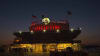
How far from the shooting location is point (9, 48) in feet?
88.3

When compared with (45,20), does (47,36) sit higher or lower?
lower

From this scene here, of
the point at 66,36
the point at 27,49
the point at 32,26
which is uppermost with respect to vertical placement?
the point at 32,26

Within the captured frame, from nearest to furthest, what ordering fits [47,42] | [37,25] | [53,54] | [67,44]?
[53,54] → [47,42] → [67,44] → [37,25]

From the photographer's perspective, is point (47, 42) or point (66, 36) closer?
point (47, 42)

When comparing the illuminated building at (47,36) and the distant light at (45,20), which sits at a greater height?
the distant light at (45,20)

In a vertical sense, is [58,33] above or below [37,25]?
below

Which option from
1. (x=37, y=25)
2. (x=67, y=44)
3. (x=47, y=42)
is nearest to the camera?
(x=47, y=42)

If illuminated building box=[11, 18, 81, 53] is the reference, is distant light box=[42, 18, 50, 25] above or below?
above

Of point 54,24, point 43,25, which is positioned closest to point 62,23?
point 54,24

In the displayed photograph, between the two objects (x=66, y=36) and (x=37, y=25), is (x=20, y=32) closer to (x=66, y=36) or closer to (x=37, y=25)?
(x=37, y=25)

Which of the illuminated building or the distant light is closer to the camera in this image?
the illuminated building

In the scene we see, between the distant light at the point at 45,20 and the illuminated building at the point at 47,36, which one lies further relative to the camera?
the distant light at the point at 45,20

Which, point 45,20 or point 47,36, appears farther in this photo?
point 45,20

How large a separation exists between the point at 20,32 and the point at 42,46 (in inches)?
230
